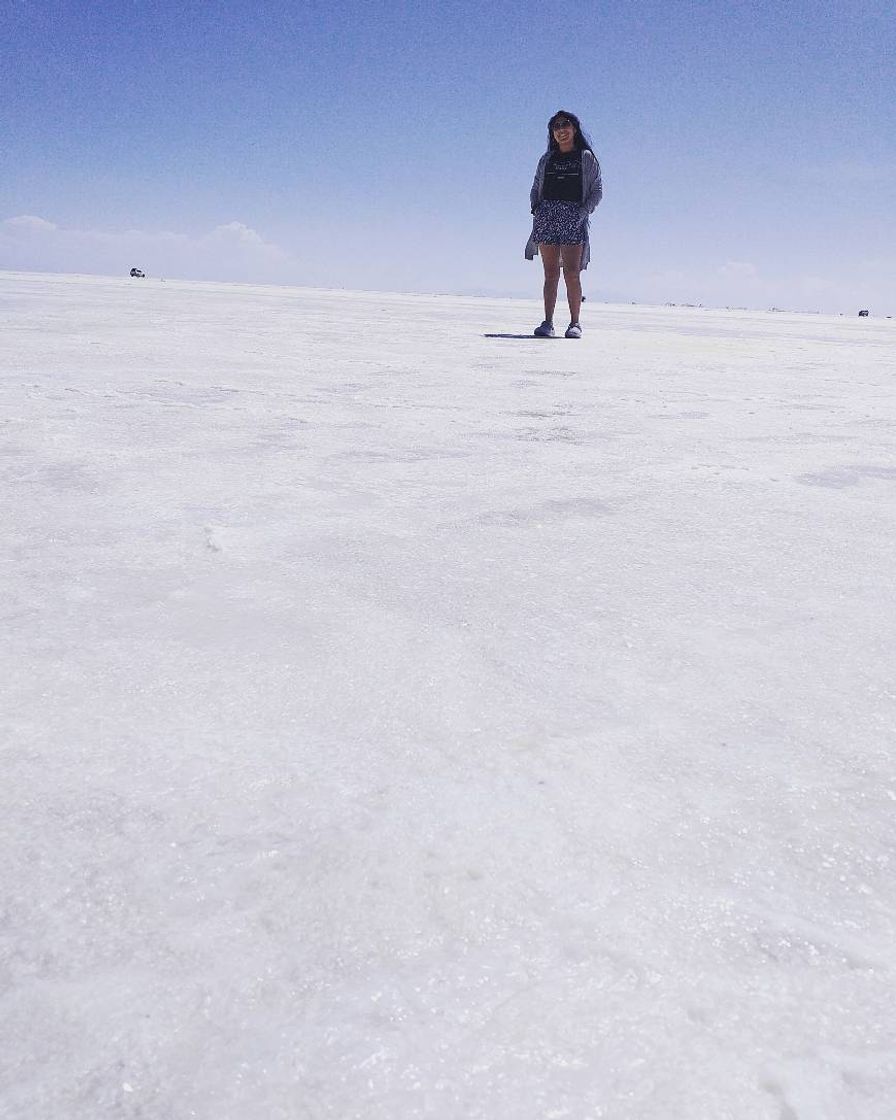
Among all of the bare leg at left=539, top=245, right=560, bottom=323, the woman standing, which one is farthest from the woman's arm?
the bare leg at left=539, top=245, right=560, bottom=323

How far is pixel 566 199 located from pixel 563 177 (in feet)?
0.45

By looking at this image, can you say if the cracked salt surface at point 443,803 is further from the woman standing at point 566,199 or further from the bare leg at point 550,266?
the bare leg at point 550,266

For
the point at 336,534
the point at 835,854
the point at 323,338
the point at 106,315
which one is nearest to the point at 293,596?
the point at 336,534

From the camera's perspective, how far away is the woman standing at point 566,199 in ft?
16.7

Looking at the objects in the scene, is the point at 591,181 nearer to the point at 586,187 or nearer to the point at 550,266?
the point at 586,187

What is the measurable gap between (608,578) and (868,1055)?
700 millimetres

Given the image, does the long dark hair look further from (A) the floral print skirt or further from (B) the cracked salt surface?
(B) the cracked salt surface

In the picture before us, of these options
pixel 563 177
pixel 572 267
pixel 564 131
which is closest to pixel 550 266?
pixel 572 267

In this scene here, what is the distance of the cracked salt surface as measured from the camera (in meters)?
0.44

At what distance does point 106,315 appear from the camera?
616cm

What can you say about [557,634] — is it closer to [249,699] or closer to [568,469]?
[249,699]

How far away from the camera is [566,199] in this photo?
520cm

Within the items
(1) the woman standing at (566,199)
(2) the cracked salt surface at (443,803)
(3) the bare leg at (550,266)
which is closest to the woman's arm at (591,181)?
(1) the woman standing at (566,199)

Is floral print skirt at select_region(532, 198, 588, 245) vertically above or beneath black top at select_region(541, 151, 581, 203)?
beneath
